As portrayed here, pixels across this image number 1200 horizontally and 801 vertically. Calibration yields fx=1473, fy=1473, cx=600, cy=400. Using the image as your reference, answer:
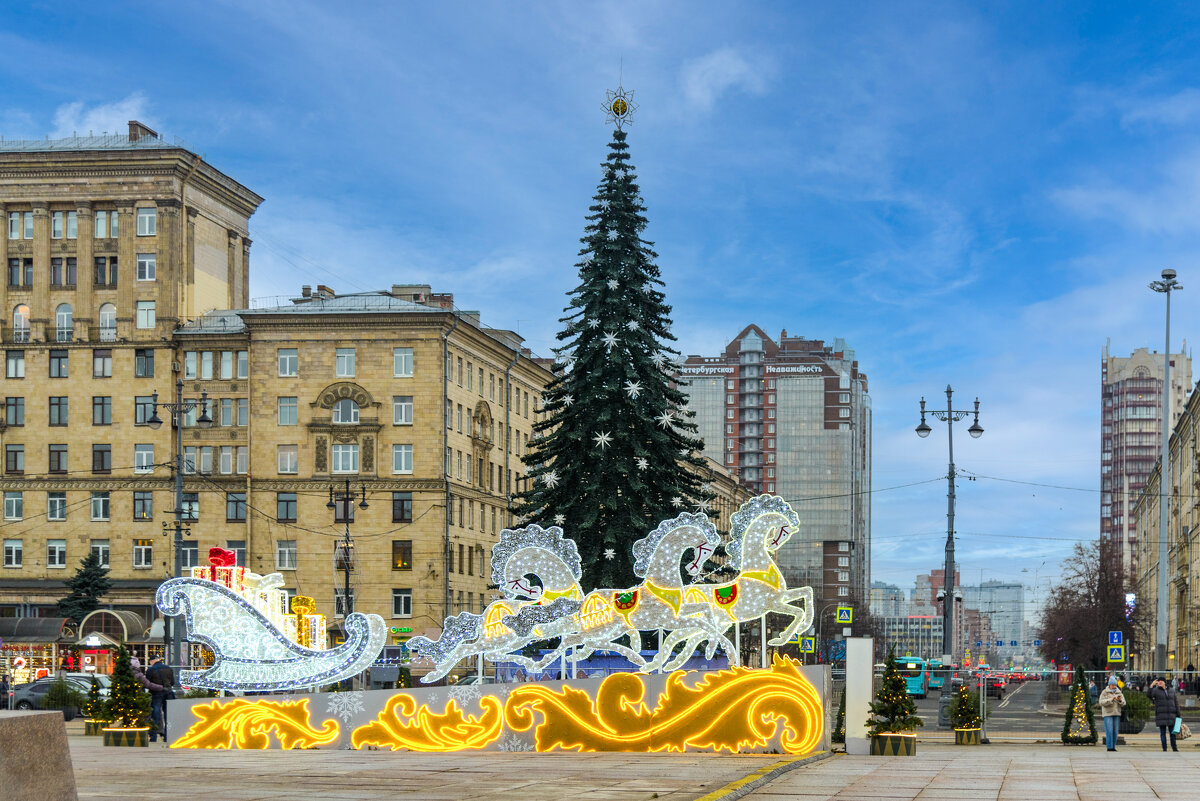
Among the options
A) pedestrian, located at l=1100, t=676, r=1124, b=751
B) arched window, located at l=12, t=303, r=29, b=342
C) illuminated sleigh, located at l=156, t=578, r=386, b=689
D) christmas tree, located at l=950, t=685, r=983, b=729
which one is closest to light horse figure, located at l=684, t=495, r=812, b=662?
illuminated sleigh, located at l=156, t=578, r=386, b=689

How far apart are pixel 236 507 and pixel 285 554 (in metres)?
4.05

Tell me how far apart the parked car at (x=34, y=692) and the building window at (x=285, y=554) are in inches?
1227

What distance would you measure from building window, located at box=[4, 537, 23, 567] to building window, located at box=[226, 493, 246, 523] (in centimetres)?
1173

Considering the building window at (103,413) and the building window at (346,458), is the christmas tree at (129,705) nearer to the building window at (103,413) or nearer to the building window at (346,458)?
the building window at (346,458)

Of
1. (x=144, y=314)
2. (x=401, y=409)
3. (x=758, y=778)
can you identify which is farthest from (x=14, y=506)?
(x=758, y=778)

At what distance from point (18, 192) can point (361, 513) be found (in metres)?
25.8

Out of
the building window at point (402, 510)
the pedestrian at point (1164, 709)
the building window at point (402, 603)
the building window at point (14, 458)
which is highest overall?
the building window at point (14, 458)

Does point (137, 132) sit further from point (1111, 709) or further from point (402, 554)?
point (1111, 709)

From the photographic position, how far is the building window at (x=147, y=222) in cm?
7950

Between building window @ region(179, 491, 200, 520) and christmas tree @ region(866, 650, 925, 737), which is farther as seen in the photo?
building window @ region(179, 491, 200, 520)

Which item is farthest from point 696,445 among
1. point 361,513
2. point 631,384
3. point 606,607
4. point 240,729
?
point 361,513

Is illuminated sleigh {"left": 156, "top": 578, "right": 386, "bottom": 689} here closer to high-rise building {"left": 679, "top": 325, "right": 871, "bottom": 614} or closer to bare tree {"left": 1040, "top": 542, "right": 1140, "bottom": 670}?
bare tree {"left": 1040, "top": 542, "right": 1140, "bottom": 670}

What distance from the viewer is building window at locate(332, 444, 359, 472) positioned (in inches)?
3118

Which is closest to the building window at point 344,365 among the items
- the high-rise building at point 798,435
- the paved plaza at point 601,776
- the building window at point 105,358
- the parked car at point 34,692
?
the building window at point 105,358
